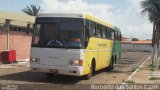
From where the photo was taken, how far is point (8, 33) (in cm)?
2856

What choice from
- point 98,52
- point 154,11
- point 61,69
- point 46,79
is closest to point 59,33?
point 61,69

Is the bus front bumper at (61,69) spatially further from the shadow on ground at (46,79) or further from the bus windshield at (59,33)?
the bus windshield at (59,33)

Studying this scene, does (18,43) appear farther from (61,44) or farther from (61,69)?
(61,69)

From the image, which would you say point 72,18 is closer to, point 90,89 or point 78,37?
point 78,37

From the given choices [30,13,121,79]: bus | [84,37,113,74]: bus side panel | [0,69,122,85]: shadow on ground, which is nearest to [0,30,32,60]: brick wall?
[84,37,113,74]: bus side panel

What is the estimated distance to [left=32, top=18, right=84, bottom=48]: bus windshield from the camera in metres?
16.4

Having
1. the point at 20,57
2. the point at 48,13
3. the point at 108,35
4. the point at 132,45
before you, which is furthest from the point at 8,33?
Answer: the point at 132,45

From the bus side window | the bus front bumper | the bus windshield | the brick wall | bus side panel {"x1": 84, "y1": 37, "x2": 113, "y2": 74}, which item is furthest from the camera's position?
the brick wall

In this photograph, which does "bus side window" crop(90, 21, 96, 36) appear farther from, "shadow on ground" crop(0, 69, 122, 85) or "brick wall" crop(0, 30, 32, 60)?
"brick wall" crop(0, 30, 32, 60)

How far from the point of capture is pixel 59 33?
1645 centimetres

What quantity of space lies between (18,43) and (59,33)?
570 inches

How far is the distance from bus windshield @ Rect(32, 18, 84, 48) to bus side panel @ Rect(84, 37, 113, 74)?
90 cm

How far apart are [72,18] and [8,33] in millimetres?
12882

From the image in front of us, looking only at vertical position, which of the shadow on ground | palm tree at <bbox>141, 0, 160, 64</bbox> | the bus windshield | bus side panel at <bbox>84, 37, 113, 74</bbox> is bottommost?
the shadow on ground
